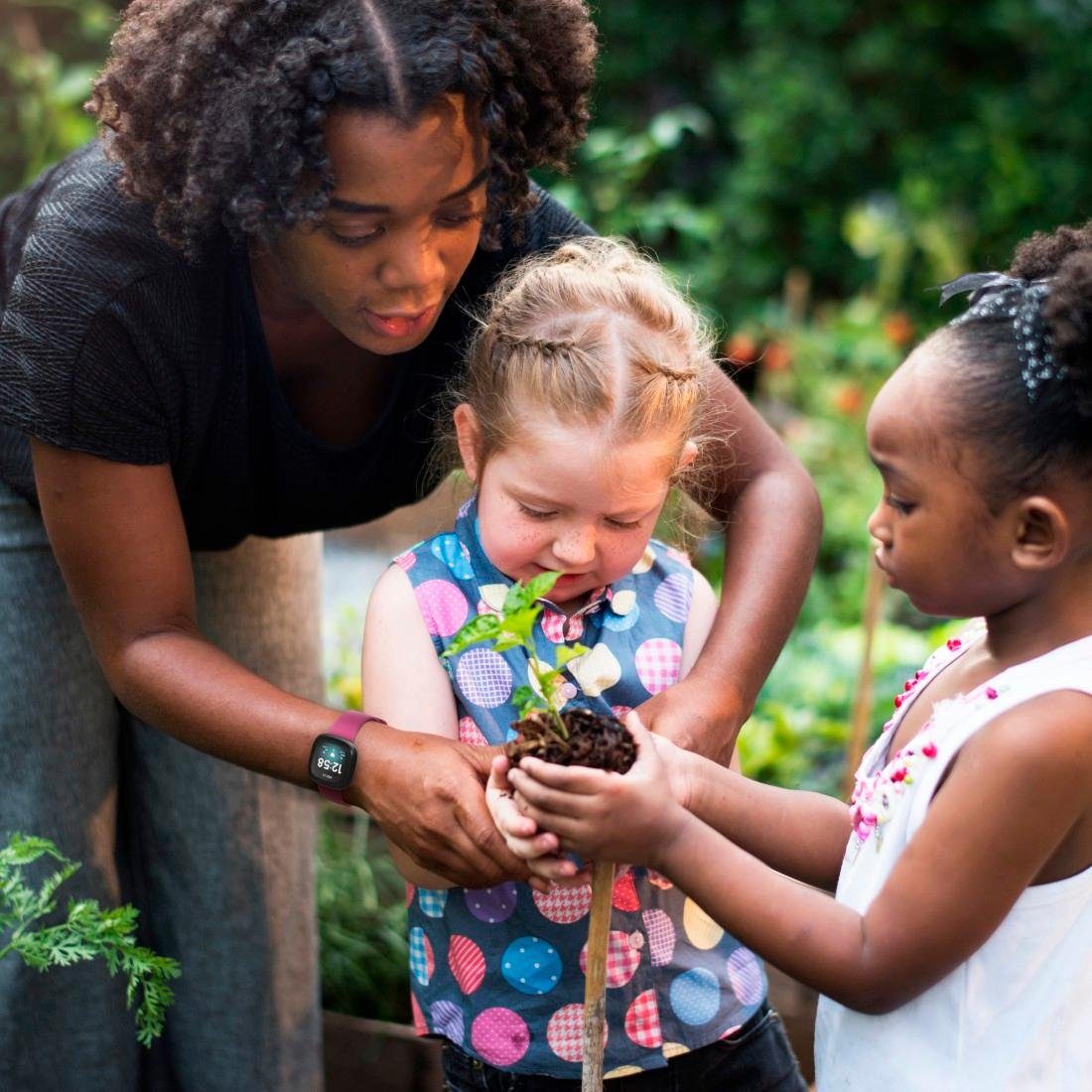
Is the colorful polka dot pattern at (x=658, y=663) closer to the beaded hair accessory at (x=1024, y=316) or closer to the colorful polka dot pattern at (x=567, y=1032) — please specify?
the colorful polka dot pattern at (x=567, y=1032)

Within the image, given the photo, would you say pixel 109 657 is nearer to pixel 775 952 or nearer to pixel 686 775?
pixel 686 775

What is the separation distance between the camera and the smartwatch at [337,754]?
1819 millimetres

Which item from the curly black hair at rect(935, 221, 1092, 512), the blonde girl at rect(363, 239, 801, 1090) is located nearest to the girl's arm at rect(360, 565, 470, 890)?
the blonde girl at rect(363, 239, 801, 1090)

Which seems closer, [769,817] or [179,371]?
[769,817]

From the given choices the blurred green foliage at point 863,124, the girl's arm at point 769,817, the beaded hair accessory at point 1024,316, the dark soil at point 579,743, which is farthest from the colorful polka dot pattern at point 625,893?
the blurred green foliage at point 863,124

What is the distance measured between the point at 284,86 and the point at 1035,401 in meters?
0.94

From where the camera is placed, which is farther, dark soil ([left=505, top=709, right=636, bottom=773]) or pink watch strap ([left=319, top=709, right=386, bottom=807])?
pink watch strap ([left=319, top=709, right=386, bottom=807])

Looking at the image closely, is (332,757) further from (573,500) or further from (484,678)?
(573,500)

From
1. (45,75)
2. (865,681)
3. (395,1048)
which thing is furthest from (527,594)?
(45,75)

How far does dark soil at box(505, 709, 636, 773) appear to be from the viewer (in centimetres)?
151

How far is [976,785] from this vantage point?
1470 mm

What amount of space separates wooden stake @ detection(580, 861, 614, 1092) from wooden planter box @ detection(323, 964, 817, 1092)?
4.60 feet

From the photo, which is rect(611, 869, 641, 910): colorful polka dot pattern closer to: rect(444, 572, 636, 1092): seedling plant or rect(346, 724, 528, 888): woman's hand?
rect(346, 724, 528, 888): woman's hand

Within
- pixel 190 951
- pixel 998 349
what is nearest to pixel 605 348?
pixel 998 349
